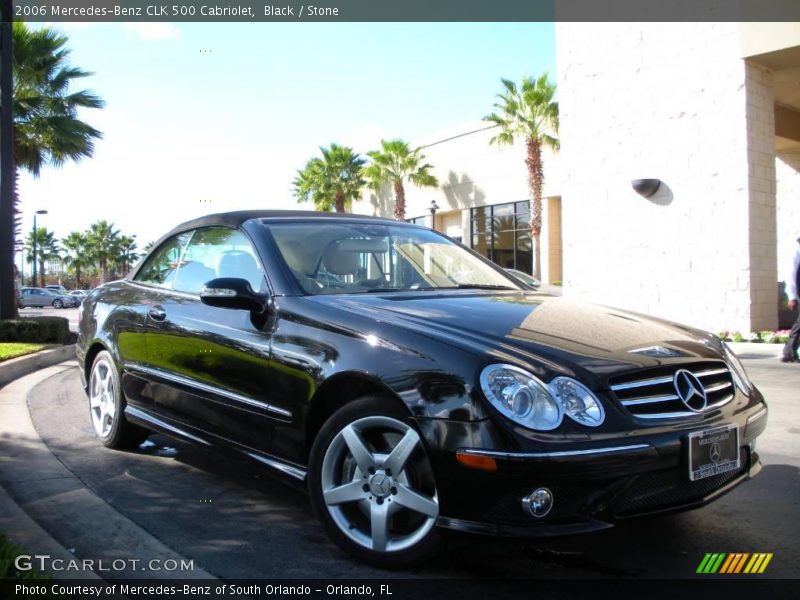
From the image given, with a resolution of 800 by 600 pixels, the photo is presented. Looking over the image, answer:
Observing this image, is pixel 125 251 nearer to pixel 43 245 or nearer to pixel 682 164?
pixel 43 245

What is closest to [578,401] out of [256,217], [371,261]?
[371,261]

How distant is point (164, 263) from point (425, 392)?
2752mm

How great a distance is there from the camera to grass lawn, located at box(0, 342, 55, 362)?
897cm

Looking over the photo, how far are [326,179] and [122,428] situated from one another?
1294 inches

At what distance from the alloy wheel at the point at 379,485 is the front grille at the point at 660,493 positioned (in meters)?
0.68

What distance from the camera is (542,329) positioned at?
305cm

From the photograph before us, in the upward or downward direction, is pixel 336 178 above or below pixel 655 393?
above

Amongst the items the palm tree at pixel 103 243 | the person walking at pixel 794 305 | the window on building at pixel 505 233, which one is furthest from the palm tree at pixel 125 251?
the person walking at pixel 794 305

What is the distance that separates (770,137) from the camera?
13.6m

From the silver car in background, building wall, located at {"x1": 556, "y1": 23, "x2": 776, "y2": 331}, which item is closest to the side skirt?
building wall, located at {"x1": 556, "y1": 23, "x2": 776, "y2": 331}

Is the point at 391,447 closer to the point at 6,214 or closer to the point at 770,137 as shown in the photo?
the point at 6,214

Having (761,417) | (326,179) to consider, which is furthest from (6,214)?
(326,179)

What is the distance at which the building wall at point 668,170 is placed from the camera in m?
13.2

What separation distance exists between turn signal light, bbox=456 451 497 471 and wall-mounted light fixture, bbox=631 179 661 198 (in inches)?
507
